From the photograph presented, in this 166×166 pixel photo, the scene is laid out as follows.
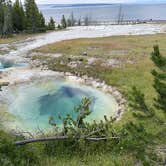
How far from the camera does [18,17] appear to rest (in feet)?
165

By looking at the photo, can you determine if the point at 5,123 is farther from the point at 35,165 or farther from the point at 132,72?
the point at 132,72

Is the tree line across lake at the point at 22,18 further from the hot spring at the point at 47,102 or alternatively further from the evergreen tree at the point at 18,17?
the hot spring at the point at 47,102

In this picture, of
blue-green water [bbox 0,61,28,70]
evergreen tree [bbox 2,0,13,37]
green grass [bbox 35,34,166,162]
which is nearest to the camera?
green grass [bbox 35,34,166,162]

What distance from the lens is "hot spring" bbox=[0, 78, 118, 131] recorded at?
15023 mm

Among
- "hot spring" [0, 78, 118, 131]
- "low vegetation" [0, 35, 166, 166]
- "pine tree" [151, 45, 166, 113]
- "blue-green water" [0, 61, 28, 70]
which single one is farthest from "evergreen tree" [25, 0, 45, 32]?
"pine tree" [151, 45, 166, 113]

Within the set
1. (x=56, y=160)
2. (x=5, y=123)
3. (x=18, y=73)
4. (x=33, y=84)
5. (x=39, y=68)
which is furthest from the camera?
(x=39, y=68)

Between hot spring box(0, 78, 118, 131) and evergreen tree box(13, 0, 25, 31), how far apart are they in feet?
101

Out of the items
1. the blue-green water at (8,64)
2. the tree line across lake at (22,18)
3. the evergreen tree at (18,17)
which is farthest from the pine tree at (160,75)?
the evergreen tree at (18,17)

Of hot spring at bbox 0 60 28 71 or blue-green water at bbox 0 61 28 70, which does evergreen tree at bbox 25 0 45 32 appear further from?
blue-green water at bbox 0 61 28 70

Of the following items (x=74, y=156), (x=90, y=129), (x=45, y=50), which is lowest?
(x=45, y=50)

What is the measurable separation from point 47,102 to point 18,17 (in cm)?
3622

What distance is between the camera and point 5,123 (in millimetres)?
14516

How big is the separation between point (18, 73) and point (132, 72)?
380 inches

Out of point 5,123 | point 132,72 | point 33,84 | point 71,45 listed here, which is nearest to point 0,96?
point 33,84
